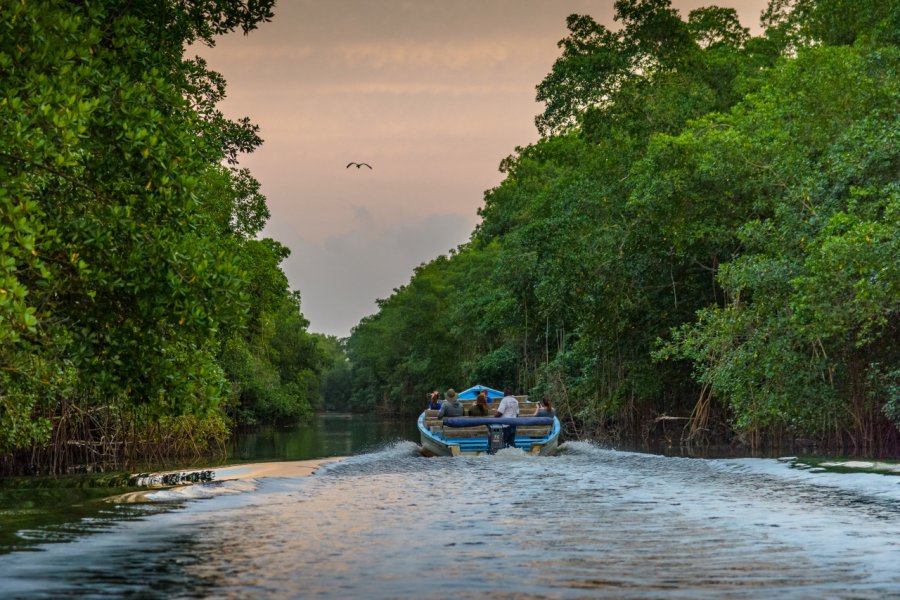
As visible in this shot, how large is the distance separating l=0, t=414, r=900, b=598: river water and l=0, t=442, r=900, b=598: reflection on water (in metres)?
0.02

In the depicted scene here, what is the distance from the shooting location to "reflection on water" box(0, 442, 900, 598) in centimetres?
679

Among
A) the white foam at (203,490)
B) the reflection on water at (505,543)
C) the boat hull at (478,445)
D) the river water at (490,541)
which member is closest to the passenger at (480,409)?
the boat hull at (478,445)

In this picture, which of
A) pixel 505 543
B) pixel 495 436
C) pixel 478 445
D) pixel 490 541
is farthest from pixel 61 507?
pixel 495 436

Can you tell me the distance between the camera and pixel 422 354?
7406 cm

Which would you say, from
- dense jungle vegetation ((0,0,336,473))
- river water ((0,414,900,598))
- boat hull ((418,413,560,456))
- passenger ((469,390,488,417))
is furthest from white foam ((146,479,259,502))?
passenger ((469,390,488,417))

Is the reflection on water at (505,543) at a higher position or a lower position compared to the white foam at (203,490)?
lower

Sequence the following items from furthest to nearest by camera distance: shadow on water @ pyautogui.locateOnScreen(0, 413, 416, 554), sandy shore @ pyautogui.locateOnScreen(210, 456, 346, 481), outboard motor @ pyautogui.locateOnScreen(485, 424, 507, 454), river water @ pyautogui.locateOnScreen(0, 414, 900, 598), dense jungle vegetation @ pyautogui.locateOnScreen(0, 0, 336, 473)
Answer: outboard motor @ pyautogui.locateOnScreen(485, 424, 507, 454), sandy shore @ pyautogui.locateOnScreen(210, 456, 346, 481), shadow on water @ pyautogui.locateOnScreen(0, 413, 416, 554), dense jungle vegetation @ pyautogui.locateOnScreen(0, 0, 336, 473), river water @ pyautogui.locateOnScreen(0, 414, 900, 598)

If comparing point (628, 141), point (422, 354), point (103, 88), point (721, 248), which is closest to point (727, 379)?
point (721, 248)

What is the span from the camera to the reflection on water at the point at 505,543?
22.3 ft

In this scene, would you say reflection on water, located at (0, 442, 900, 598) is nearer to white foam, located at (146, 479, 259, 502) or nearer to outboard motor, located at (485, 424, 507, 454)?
white foam, located at (146, 479, 259, 502)

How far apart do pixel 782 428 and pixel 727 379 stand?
3.51 meters

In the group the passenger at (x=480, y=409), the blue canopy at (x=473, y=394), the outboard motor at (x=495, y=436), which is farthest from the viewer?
the blue canopy at (x=473, y=394)

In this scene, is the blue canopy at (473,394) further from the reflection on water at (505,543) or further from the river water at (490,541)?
the reflection on water at (505,543)

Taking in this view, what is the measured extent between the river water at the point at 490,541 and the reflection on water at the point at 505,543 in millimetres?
24
